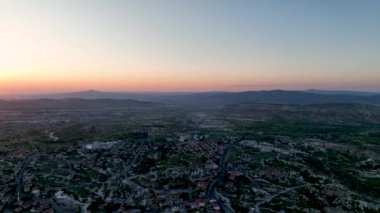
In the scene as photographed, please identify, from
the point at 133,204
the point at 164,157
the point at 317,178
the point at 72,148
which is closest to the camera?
the point at 133,204

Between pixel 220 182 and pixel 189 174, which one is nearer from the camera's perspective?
pixel 220 182

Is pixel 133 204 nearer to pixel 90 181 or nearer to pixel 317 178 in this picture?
pixel 90 181

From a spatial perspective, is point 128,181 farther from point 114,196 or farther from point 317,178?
point 317,178

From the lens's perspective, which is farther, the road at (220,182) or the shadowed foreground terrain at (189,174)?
the shadowed foreground terrain at (189,174)

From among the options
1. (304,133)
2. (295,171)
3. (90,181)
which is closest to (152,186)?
(90,181)

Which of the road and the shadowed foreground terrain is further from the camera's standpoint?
the shadowed foreground terrain

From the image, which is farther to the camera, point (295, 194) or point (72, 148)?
point (72, 148)

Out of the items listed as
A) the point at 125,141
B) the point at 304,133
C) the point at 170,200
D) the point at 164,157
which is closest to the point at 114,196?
the point at 170,200

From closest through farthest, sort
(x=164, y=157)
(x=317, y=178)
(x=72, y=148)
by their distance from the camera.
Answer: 1. (x=317, y=178)
2. (x=164, y=157)
3. (x=72, y=148)

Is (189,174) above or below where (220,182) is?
above
